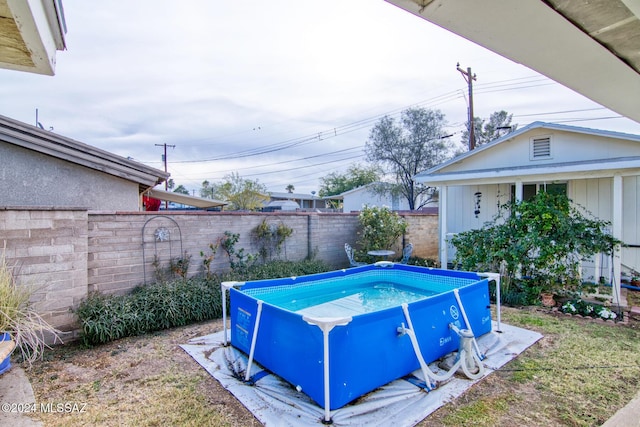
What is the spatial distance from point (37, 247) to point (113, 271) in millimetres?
1233

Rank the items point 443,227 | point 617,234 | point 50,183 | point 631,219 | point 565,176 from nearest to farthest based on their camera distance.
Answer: point 50,183, point 617,234, point 565,176, point 631,219, point 443,227

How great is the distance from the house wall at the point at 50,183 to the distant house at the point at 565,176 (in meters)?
8.30

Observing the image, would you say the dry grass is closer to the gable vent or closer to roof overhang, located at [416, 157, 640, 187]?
roof overhang, located at [416, 157, 640, 187]

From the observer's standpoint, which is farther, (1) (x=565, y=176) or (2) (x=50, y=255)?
(1) (x=565, y=176)

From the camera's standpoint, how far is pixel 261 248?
838 centimetres

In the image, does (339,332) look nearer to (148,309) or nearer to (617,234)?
(148,309)

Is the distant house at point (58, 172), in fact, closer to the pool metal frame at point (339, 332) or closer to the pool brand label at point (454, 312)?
the pool metal frame at point (339, 332)

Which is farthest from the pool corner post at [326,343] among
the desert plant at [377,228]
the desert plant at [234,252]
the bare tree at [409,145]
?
the bare tree at [409,145]

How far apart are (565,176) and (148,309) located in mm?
9114

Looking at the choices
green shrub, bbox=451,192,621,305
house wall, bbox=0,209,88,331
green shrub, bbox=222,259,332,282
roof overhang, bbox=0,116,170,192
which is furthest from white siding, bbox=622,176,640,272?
house wall, bbox=0,209,88,331

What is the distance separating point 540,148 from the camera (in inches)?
363

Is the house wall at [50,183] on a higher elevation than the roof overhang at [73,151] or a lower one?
lower

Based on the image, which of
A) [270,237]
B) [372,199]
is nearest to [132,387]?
[270,237]

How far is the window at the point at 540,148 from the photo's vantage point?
9.09m
